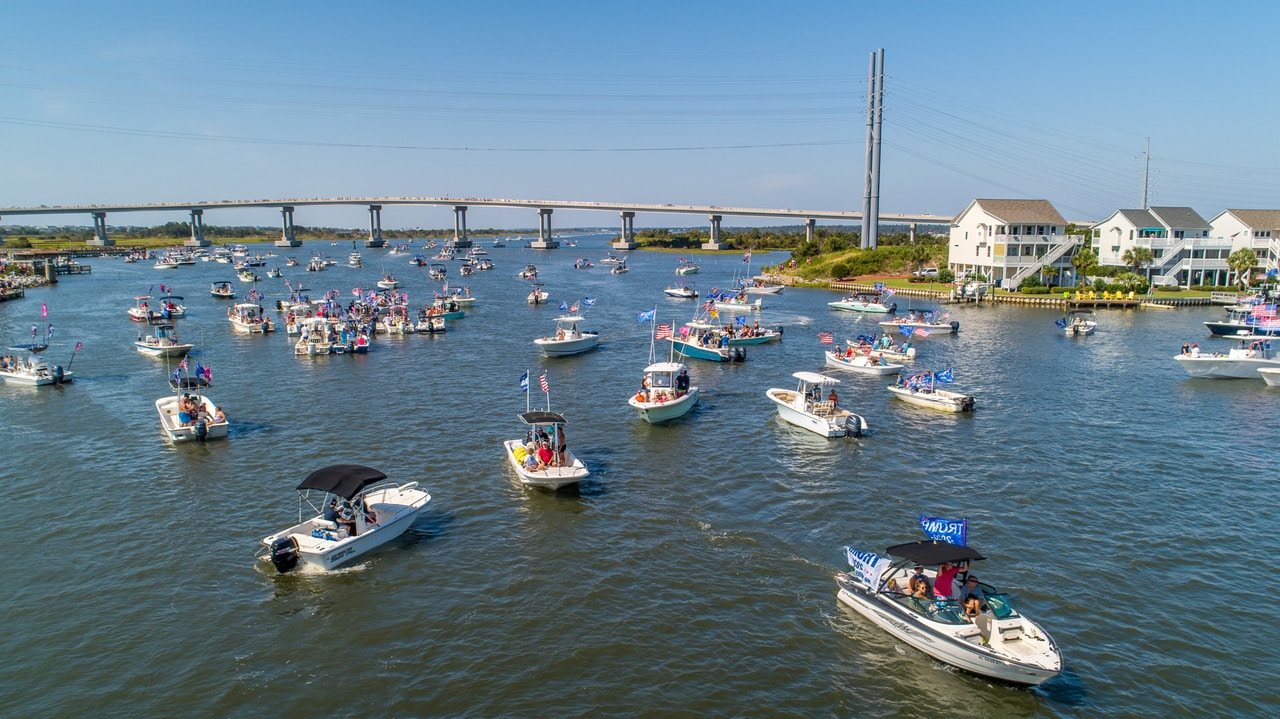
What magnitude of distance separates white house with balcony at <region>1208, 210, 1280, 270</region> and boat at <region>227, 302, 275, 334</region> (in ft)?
404

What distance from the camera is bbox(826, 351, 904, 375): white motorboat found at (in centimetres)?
5494

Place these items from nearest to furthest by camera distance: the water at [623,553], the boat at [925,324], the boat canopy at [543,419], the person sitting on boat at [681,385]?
the water at [623,553]
the boat canopy at [543,419]
the person sitting on boat at [681,385]
the boat at [925,324]

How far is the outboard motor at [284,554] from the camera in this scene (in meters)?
23.6

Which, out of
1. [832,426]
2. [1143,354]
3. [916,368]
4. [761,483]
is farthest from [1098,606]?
[1143,354]

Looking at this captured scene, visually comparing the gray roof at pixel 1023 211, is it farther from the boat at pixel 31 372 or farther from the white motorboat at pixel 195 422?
the boat at pixel 31 372

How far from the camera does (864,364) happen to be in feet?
182

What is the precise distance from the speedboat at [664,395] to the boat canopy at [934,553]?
2066 cm

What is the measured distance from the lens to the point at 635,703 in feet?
58.9

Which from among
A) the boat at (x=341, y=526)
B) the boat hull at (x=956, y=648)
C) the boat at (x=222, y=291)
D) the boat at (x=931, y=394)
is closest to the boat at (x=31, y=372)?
the boat at (x=341, y=526)

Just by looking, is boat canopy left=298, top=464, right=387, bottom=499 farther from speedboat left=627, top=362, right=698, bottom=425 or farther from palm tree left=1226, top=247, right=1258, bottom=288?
palm tree left=1226, top=247, right=1258, bottom=288

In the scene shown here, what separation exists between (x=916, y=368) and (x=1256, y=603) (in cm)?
3498

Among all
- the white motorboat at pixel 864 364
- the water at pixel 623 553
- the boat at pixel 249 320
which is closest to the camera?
the water at pixel 623 553

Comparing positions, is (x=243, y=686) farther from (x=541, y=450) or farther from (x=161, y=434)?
(x=161, y=434)

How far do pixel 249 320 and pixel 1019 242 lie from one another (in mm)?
99235
